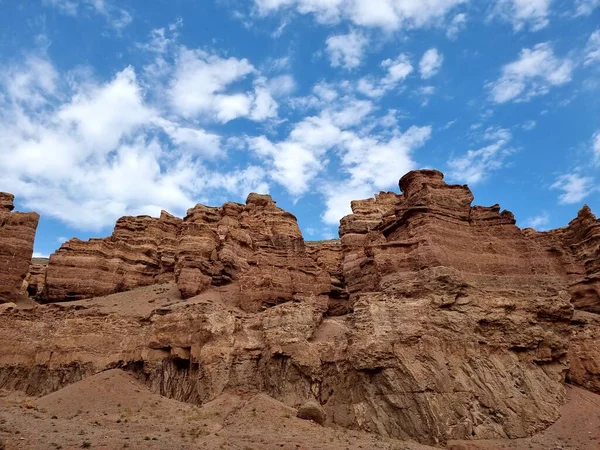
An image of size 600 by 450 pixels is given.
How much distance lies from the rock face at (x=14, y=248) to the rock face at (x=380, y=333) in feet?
11.3

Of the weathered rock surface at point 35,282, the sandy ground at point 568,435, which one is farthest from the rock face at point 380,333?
the weathered rock surface at point 35,282

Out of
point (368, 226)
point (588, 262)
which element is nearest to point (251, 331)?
point (368, 226)

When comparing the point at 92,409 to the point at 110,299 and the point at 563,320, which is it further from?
the point at 563,320

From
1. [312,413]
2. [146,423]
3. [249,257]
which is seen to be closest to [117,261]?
[249,257]

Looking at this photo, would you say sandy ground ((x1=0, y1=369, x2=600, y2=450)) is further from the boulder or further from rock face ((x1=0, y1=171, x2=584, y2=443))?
rock face ((x1=0, y1=171, x2=584, y2=443))

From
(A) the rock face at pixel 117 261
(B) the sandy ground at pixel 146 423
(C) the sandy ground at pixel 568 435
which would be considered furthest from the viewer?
(A) the rock face at pixel 117 261

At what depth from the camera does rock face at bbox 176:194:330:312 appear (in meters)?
37.6

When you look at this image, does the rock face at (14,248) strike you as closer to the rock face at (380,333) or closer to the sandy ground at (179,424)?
the rock face at (380,333)

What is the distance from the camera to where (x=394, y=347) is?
26.5m

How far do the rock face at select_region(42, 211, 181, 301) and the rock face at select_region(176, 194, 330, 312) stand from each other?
5032 mm

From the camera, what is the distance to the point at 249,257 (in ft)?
157

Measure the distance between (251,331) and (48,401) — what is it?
47.1 feet

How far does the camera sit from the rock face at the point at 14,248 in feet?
135

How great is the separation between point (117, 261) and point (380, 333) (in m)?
34.2
